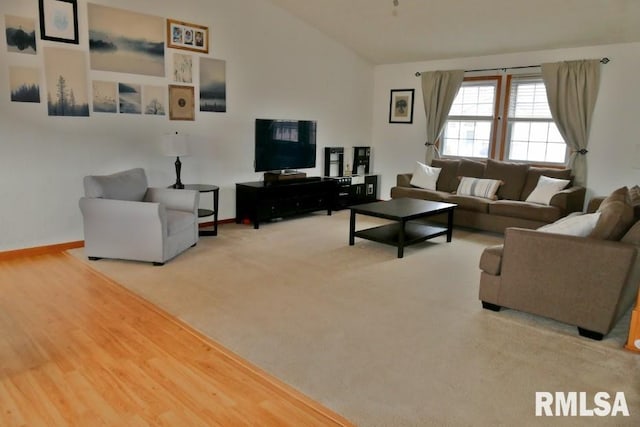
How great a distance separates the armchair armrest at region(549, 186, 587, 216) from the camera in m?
5.53

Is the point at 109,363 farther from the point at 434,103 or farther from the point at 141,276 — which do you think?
the point at 434,103

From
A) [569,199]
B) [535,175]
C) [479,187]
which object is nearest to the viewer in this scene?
[569,199]

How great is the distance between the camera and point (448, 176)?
692cm

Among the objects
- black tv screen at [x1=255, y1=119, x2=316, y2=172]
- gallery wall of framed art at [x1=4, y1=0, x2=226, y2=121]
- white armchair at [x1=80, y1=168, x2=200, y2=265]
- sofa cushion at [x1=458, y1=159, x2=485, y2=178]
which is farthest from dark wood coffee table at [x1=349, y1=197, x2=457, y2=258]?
gallery wall of framed art at [x1=4, y1=0, x2=226, y2=121]

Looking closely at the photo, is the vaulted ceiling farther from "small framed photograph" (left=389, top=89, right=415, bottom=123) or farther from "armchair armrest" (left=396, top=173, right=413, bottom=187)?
"armchair armrest" (left=396, top=173, right=413, bottom=187)

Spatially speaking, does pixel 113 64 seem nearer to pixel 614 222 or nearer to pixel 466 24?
pixel 466 24

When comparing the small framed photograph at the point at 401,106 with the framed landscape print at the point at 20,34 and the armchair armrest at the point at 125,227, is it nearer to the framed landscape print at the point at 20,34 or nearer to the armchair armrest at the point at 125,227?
the armchair armrest at the point at 125,227

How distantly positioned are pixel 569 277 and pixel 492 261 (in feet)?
1.72

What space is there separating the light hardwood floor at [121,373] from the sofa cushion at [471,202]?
409 centimetres

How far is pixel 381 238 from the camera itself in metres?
5.17

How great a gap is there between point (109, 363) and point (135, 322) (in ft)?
1.86

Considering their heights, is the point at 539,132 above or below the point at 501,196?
above

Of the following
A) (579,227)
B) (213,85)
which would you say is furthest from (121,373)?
(213,85)

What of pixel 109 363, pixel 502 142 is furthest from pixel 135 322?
pixel 502 142
